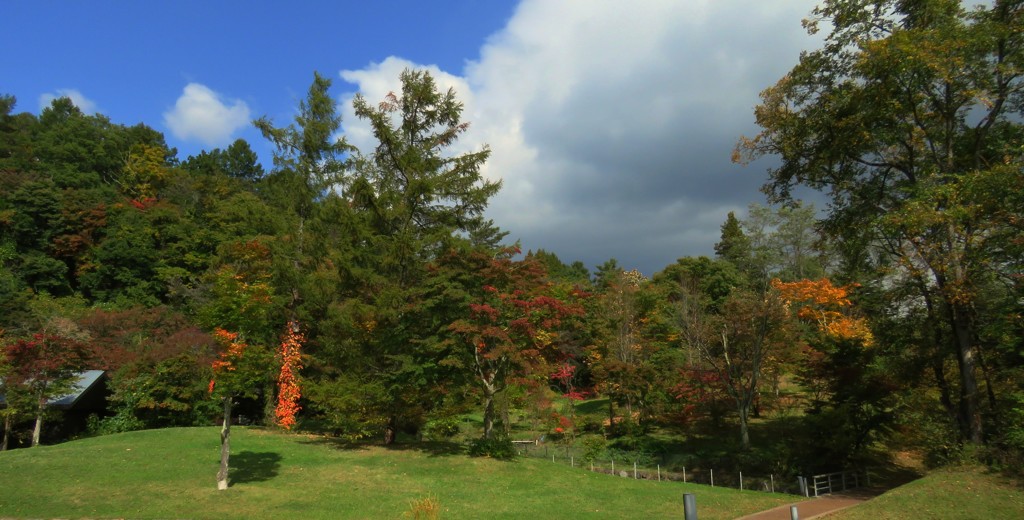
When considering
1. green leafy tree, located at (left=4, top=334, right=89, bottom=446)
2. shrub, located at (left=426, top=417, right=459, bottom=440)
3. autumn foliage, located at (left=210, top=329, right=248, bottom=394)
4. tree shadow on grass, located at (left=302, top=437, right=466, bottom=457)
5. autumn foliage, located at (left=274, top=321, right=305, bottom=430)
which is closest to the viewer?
autumn foliage, located at (left=210, top=329, right=248, bottom=394)

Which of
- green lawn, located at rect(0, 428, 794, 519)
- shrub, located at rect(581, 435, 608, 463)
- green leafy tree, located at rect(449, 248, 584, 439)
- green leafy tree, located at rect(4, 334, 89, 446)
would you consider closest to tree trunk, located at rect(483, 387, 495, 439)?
green leafy tree, located at rect(449, 248, 584, 439)

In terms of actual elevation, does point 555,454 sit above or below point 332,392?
below

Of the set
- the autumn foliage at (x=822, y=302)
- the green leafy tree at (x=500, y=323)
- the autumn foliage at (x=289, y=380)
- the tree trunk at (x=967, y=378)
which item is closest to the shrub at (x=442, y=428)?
the green leafy tree at (x=500, y=323)

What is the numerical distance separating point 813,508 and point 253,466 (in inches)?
668

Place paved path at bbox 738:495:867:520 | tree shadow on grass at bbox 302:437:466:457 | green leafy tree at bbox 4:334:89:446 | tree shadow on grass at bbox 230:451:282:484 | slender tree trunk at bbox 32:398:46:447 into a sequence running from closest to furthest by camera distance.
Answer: paved path at bbox 738:495:867:520 < tree shadow on grass at bbox 230:451:282:484 < tree shadow on grass at bbox 302:437:466:457 < green leafy tree at bbox 4:334:89:446 < slender tree trunk at bbox 32:398:46:447

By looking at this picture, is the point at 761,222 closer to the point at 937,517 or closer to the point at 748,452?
the point at 748,452

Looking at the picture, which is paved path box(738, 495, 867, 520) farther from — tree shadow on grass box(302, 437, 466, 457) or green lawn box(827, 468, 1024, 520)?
tree shadow on grass box(302, 437, 466, 457)

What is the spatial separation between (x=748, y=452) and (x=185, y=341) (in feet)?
93.9

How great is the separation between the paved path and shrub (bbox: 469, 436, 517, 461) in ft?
29.8

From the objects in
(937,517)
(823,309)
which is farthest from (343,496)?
(823,309)

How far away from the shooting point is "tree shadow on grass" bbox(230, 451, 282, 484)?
15102mm

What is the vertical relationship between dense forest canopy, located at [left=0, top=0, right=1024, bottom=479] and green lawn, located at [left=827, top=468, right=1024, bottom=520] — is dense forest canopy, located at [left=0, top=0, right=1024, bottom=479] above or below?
above

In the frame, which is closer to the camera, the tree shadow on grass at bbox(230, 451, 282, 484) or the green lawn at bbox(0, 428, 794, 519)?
the green lawn at bbox(0, 428, 794, 519)

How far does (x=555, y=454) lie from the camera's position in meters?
28.0
